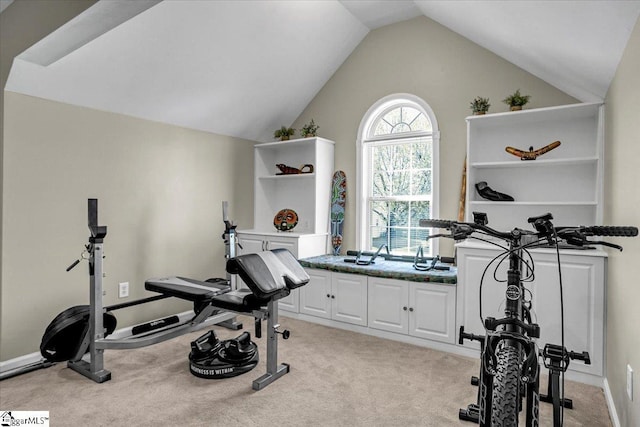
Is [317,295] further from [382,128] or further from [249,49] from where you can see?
[249,49]

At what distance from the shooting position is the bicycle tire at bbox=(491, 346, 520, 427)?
4.19 feet

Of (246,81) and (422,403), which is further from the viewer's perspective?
(246,81)

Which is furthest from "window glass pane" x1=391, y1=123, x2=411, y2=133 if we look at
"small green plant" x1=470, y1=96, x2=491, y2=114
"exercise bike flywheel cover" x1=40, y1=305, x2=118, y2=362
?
"exercise bike flywheel cover" x1=40, y1=305, x2=118, y2=362

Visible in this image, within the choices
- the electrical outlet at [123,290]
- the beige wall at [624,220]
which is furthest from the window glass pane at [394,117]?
the electrical outlet at [123,290]

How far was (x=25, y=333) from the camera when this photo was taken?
297 cm

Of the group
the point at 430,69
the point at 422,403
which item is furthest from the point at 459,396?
the point at 430,69

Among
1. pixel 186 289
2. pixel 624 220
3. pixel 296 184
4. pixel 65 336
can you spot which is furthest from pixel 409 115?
pixel 65 336

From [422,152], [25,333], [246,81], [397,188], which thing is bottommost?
[25,333]

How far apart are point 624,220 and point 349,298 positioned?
2321 millimetres

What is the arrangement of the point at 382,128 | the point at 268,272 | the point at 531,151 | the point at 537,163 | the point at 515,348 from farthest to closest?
the point at 382,128
the point at 531,151
the point at 537,163
the point at 268,272
the point at 515,348

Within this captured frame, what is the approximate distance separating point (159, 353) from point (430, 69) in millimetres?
3678

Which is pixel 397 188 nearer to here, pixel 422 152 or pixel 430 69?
pixel 422 152

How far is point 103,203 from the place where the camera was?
342 centimetres

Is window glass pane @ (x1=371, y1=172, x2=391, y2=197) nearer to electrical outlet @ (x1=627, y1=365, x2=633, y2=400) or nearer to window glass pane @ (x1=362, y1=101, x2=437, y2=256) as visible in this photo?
window glass pane @ (x1=362, y1=101, x2=437, y2=256)
